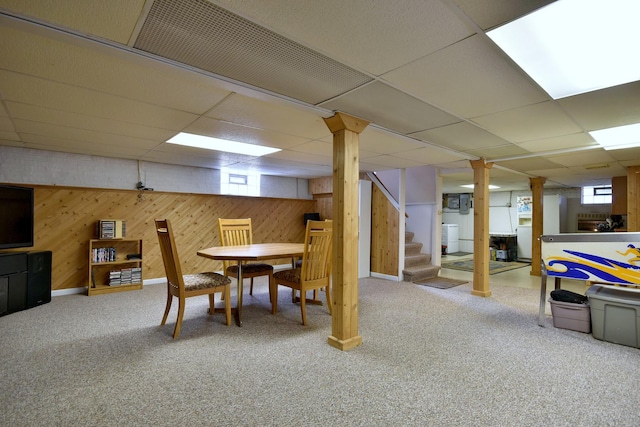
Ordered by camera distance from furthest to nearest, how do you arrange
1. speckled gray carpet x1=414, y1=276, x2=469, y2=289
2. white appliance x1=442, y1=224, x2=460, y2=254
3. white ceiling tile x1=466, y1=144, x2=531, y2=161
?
white appliance x1=442, y1=224, x2=460, y2=254
speckled gray carpet x1=414, y1=276, x2=469, y2=289
white ceiling tile x1=466, y1=144, x2=531, y2=161

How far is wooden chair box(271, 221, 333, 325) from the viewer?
321 cm

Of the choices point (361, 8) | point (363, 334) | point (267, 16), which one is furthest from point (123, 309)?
point (361, 8)

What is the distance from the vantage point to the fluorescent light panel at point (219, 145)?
3590 millimetres

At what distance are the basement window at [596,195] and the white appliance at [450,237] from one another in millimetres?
3295

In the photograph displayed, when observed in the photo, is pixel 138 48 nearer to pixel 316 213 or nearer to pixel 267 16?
pixel 267 16

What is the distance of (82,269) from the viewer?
4.59 m

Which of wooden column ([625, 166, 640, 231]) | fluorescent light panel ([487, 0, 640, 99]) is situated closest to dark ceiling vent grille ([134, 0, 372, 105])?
fluorescent light panel ([487, 0, 640, 99])

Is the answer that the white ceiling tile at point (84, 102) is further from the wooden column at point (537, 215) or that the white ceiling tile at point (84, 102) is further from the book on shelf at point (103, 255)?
the wooden column at point (537, 215)

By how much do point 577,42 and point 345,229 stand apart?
1.83m

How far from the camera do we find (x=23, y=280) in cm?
364

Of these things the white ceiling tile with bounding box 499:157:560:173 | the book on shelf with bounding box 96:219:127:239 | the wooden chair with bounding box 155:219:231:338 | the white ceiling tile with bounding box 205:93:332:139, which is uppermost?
the white ceiling tile with bounding box 205:93:332:139

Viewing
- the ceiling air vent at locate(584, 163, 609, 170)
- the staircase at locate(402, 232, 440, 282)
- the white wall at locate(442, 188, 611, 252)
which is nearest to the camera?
the ceiling air vent at locate(584, 163, 609, 170)

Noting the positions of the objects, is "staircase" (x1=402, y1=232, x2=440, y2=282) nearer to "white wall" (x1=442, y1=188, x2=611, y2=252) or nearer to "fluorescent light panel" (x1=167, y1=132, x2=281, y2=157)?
"fluorescent light panel" (x1=167, y1=132, x2=281, y2=157)

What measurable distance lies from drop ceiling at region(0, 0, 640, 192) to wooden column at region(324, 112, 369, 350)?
20cm
